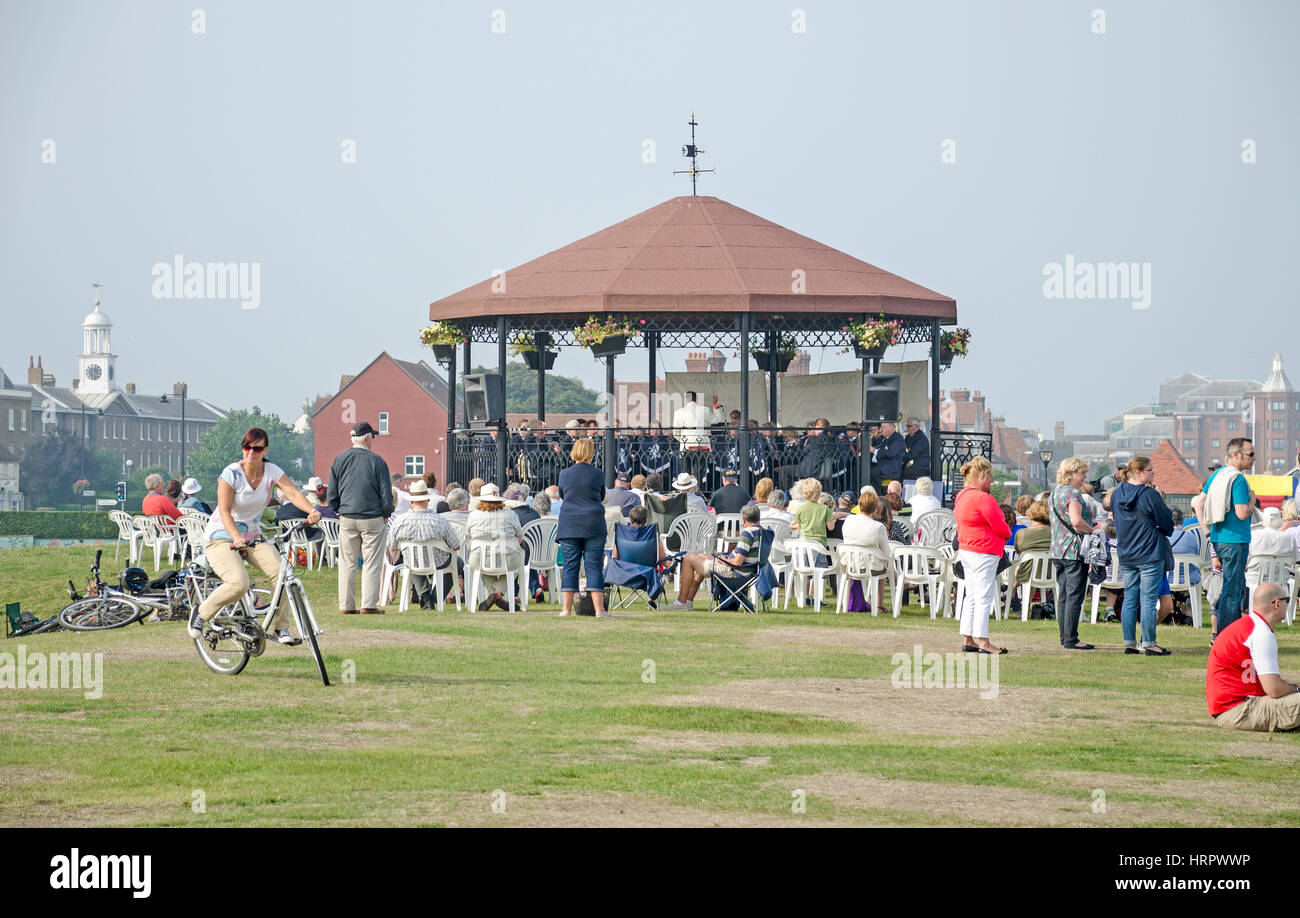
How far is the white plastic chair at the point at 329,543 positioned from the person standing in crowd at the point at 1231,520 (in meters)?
12.4

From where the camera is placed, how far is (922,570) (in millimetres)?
18312

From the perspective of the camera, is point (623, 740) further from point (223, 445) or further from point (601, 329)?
point (223, 445)

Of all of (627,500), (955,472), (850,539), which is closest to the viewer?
(850,539)

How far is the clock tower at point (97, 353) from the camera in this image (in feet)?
525

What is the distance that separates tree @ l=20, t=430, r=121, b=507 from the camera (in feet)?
380

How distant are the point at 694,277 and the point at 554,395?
96725 mm

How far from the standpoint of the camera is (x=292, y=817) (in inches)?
286

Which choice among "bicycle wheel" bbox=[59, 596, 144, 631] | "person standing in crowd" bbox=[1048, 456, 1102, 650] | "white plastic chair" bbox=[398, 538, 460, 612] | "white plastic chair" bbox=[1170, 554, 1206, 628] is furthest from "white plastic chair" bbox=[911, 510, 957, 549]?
"bicycle wheel" bbox=[59, 596, 144, 631]

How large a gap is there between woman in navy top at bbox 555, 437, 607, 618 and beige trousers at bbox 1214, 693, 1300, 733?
694 centimetres

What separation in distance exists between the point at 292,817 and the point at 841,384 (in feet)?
77.7

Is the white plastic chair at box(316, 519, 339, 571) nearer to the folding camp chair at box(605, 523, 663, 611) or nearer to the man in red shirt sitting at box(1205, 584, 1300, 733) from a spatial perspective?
the folding camp chair at box(605, 523, 663, 611)
